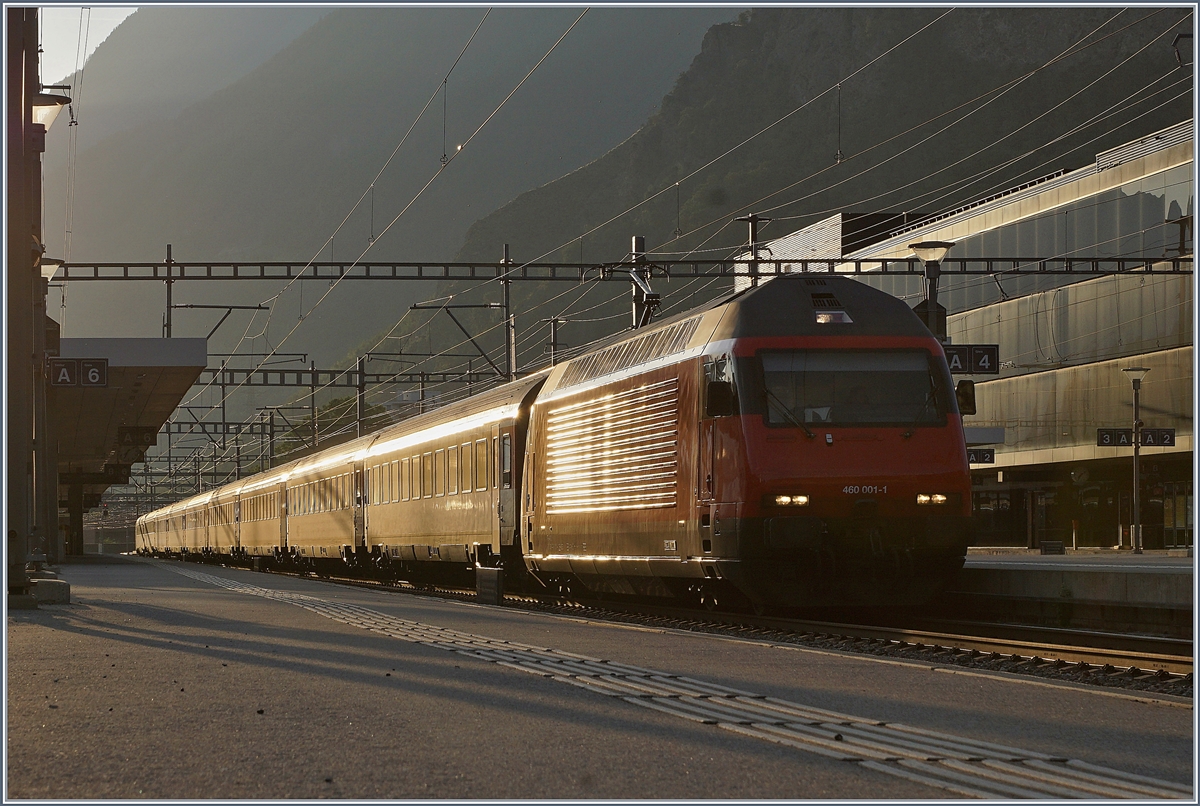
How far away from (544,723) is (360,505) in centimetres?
2798

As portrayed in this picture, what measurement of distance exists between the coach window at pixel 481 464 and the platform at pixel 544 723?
10.6 meters

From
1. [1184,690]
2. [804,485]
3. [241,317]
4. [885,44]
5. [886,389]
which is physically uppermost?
[885,44]

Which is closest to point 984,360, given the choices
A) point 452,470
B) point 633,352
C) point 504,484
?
point 452,470

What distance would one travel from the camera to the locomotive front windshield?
1509cm

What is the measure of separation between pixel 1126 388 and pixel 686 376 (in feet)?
127

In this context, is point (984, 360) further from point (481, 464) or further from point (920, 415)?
point (920, 415)

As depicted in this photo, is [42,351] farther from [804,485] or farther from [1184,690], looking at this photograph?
[1184,690]

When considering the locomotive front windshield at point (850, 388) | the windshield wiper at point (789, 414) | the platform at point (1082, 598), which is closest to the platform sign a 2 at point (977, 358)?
the platform at point (1082, 598)

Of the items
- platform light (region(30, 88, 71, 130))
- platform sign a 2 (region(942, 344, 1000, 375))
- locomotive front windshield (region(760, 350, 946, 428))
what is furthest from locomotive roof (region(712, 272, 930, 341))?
platform sign a 2 (region(942, 344, 1000, 375))

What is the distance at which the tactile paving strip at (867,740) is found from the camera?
227 inches

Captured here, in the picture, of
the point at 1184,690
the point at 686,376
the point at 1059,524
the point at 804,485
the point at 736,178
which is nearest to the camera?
the point at 1184,690

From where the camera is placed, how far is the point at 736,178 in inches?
5556

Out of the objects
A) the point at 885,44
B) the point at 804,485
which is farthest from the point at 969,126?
the point at 804,485

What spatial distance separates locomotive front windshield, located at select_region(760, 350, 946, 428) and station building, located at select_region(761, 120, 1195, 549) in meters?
32.8
